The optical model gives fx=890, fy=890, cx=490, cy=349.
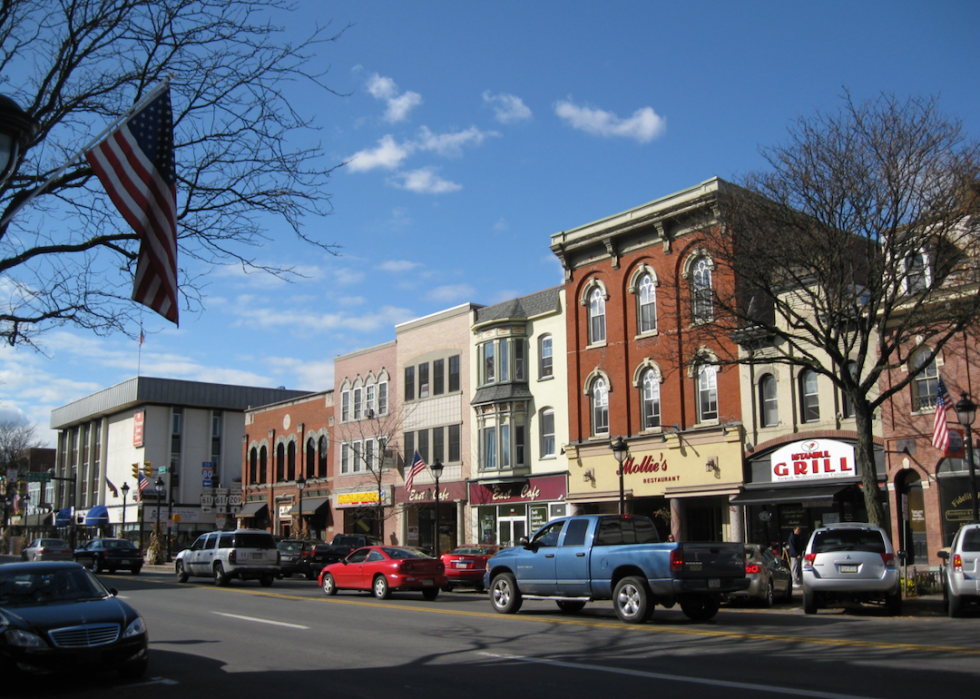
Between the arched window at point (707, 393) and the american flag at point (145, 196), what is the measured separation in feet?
83.4

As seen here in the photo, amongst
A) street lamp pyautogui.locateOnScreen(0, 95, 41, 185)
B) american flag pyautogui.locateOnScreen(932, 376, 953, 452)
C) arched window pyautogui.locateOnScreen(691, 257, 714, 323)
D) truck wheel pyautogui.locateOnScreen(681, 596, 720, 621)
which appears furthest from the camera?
american flag pyautogui.locateOnScreen(932, 376, 953, 452)

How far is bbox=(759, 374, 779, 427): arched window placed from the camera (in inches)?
1201

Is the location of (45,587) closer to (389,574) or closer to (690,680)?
(690,680)

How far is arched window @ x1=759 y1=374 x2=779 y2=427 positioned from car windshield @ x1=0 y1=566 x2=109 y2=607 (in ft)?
78.9

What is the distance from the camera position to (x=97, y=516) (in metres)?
79.1

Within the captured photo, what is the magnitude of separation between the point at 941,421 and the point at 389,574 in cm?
1542

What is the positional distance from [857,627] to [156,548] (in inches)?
1767

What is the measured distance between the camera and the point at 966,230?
65.9ft

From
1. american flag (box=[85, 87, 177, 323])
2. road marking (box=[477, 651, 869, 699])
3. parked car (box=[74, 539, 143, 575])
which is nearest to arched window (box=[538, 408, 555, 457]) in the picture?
parked car (box=[74, 539, 143, 575])

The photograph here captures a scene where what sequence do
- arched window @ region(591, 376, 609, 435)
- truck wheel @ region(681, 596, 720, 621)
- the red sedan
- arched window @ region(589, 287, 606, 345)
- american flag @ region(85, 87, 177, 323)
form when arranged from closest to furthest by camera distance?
1. american flag @ region(85, 87, 177, 323)
2. truck wheel @ region(681, 596, 720, 621)
3. the red sedan
4. arched window @ region(591, 376, 609, 435)
5. arched window @ region(589, 287, 606, 345)

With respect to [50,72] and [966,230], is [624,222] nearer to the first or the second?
[966,230]

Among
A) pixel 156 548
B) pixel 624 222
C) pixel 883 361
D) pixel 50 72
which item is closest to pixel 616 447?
pixel 883 361

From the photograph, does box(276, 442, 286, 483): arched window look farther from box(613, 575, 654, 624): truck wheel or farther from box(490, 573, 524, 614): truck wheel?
box(613, 575, 654, 624): truck wheel

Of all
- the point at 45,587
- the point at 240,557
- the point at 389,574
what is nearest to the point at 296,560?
the point at 240,557
